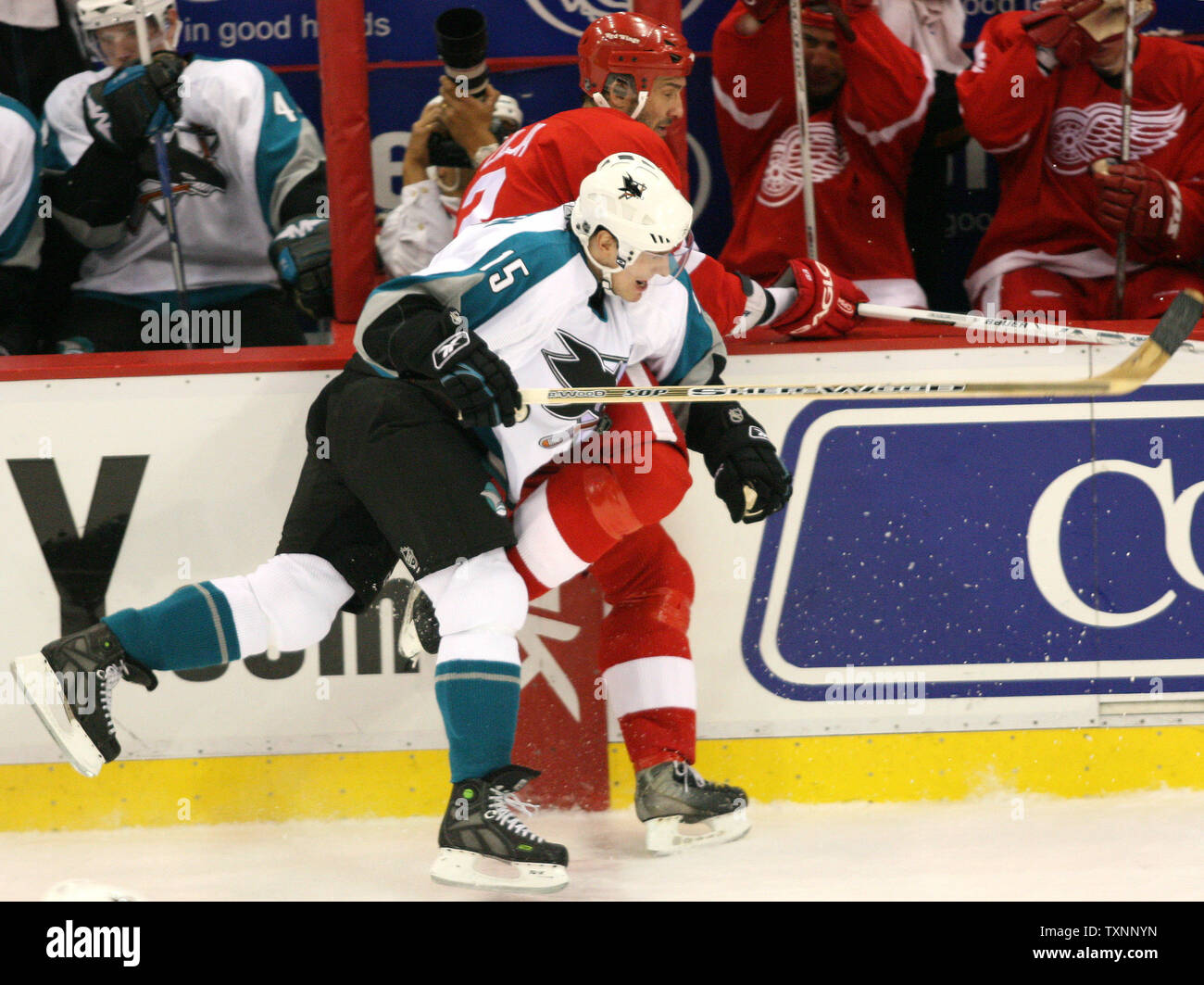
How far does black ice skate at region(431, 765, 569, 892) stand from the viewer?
2.19 metres

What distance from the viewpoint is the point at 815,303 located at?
9.04 ft

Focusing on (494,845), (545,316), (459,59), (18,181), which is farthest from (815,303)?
(18,181)

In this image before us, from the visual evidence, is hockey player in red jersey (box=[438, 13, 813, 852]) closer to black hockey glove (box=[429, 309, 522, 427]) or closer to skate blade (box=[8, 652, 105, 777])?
black hockey glove (box=[429, 309, 522, 427])

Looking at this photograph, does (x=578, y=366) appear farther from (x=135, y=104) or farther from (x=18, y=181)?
(x=18, y=181)

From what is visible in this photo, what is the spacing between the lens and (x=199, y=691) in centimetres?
274

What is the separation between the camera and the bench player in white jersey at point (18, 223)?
305 centimetres

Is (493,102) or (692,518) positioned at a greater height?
(493,102)

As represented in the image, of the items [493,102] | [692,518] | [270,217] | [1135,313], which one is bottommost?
[692,518]

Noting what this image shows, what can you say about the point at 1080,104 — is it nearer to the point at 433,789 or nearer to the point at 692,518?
the point at 692,518

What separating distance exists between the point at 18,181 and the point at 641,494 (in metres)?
1.58

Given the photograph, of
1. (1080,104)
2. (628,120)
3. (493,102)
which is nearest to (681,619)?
(628,120)

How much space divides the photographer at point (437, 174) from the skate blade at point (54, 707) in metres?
1.05

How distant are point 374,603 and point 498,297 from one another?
750mm

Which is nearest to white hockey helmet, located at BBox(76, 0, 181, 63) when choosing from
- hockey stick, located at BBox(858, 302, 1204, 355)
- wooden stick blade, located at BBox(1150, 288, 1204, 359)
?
hockey stick, located at BBox(858, 302, 1204, 355)
